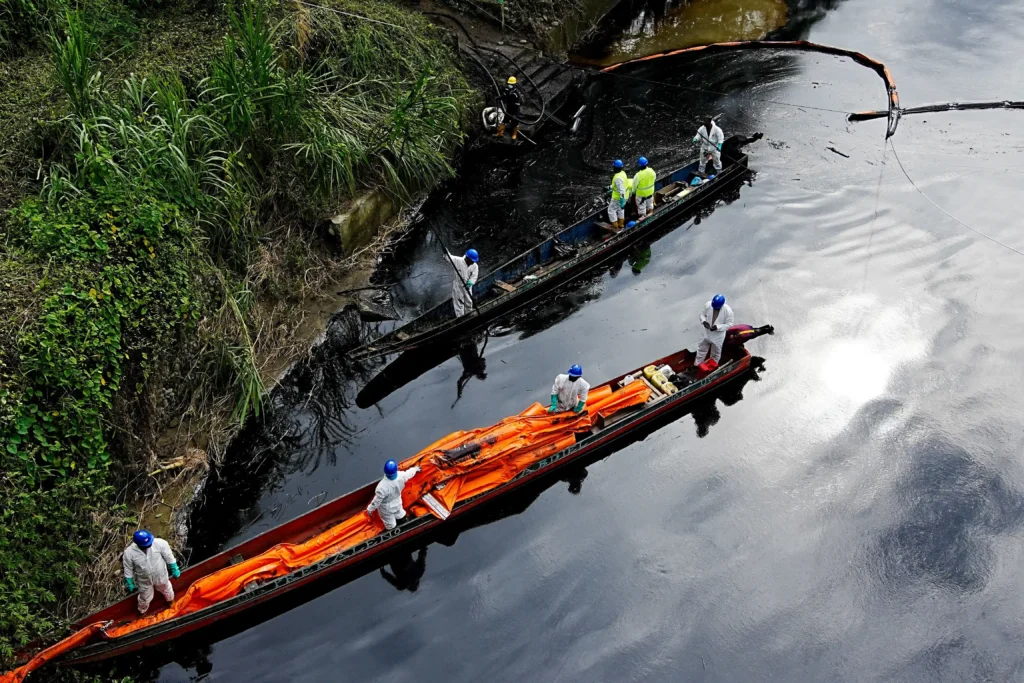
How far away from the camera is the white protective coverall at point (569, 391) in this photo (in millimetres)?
12133

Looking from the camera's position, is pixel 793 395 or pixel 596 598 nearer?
pixel 596 598

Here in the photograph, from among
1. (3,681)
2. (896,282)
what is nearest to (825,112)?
(896,282)

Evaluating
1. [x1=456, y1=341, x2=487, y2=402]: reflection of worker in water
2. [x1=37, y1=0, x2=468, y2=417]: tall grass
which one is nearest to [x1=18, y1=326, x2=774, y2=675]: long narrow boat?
[x1=456, y1=341, x2=487, y2=402]: reflection of worker in water

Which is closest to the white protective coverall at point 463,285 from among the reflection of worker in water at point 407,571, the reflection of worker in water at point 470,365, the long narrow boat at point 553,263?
the long narrow boat at point 553,263

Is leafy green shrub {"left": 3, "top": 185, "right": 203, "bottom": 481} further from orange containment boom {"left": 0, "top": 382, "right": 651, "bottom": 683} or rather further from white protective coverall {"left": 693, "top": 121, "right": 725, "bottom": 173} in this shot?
white protective coverall {"left": 693, "top": 121, "right": 725, "bottom": 173}

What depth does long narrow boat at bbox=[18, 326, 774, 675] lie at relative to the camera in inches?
380

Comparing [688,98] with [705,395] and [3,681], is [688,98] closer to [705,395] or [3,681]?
[705,395]

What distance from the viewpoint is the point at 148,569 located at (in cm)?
947

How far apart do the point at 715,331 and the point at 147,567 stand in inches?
379

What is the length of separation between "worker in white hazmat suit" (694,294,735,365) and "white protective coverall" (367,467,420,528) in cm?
584

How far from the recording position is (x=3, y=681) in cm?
870

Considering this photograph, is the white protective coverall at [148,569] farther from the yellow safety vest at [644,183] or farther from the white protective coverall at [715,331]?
the yellow safety vest at [644,183]

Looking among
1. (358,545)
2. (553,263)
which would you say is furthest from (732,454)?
(358,545)

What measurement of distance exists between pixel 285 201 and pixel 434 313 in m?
4.10
